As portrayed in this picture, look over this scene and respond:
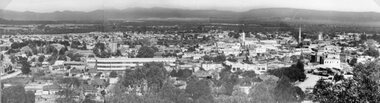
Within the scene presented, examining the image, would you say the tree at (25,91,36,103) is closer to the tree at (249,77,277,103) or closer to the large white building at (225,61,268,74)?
the tree at (249,77,277,103)

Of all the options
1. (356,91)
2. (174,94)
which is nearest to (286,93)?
(174,94)

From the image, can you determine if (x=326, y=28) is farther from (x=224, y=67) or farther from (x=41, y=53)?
(x=41, y=53)

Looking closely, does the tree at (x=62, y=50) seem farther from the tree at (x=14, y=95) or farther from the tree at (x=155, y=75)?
the tree at (x=14, y=95)

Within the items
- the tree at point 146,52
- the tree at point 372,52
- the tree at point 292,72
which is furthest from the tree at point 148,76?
the tree at point 372,52

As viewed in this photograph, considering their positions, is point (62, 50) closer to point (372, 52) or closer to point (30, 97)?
point (30, 97)

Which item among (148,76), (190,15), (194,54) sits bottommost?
(148,76)
